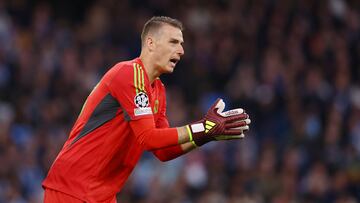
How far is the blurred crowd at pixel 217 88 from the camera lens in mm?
13156

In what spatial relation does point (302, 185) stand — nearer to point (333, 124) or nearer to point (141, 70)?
point (333, 124)

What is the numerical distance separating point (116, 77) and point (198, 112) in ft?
23.5

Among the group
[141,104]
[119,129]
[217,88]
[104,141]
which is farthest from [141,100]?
[217,88]

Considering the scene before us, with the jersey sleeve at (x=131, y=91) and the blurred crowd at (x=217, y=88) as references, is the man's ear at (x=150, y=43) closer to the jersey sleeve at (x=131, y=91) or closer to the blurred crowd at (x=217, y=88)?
the jersey sleeve at (x=131, y=91)

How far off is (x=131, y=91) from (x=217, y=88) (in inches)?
322

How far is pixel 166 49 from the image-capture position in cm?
721

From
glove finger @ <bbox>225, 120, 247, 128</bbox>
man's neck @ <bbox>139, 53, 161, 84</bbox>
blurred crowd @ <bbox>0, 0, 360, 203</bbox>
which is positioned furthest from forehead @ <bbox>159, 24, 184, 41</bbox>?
blurred crowd @ <bbox>0, 0, 360, 203</bbox>

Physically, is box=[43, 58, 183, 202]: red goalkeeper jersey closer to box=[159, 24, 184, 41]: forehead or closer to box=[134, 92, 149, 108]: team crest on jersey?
box=[134, 92, 149, 108]: team crest on jersey

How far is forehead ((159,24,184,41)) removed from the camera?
726 cm

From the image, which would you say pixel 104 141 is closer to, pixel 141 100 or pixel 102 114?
pixel 102 114

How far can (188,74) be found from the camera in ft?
48.9

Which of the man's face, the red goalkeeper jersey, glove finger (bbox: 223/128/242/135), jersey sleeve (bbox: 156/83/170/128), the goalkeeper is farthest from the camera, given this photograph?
jersey sleeve (bbox: 156/83/170/128)

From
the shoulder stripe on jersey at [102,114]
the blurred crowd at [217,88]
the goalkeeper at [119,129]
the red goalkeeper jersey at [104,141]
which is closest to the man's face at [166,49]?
the goalkeeper at [119,129]

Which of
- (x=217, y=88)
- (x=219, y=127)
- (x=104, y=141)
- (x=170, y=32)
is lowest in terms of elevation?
(x=217, y=88)
